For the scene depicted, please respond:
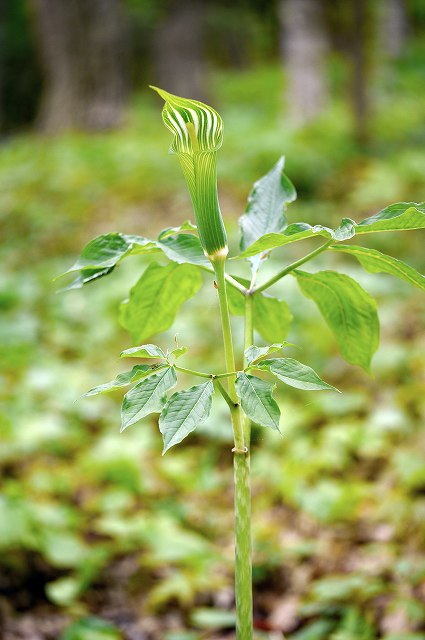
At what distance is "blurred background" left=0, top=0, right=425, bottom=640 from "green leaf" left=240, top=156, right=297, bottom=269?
0.28 metres

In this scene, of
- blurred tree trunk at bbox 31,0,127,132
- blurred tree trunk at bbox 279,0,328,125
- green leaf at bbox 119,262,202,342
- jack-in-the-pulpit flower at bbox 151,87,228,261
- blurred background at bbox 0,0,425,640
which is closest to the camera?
jack-in-the-pulpit flower at bbox 151,87,228,261

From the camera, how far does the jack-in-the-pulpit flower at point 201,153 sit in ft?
2.18

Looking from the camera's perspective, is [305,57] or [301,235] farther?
[305,57]

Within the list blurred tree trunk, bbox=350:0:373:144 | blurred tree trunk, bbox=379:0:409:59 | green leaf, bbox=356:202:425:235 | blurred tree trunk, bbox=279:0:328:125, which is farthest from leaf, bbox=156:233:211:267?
blurred tree trunk, bbox=379:0:409:59

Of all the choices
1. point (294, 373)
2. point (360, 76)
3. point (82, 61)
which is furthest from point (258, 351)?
point (82, 61)

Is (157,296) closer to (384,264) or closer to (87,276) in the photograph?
(87,276)

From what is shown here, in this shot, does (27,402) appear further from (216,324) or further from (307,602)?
(307,602)

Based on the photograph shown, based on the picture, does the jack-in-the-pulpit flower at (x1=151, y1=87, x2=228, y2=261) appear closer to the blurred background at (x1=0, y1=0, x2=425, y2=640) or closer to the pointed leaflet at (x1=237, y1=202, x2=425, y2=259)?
the pointed leaflet at (x1=237, y1=202, x2=425, y2=259)

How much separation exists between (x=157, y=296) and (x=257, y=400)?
0.96ft

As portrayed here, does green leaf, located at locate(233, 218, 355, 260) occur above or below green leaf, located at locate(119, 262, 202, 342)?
above

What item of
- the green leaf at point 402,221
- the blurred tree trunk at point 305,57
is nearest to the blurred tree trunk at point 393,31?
the blurred tree trunk at point 305,57

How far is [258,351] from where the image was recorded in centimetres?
73

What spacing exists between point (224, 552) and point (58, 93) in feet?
25.1

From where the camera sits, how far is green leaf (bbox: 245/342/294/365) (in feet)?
2.33
